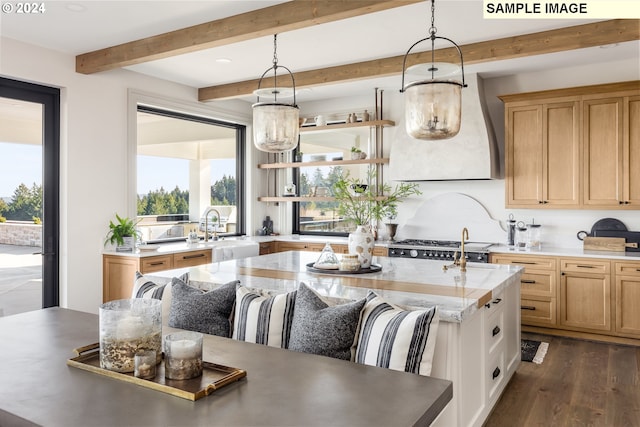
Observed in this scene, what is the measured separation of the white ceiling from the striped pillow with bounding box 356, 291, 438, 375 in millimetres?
2334

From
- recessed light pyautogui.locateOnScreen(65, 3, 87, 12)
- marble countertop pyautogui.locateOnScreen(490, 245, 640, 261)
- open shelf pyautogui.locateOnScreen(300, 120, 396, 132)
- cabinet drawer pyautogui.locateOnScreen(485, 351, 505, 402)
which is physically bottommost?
cabinet drawer pyautogui.locateOnScreen(485, 351, 505, 402)

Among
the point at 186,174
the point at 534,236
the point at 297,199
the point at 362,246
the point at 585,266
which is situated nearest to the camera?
the point at 362,246

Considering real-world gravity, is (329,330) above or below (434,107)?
below

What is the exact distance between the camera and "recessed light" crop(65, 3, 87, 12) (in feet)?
11.1

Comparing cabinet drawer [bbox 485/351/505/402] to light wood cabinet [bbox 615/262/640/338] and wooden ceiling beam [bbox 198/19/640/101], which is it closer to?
light wood cabinet [bbox 615/262/640/338]

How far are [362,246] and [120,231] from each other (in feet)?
8.88

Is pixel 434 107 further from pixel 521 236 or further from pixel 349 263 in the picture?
pixel 521 236

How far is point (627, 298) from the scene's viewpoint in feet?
14.4

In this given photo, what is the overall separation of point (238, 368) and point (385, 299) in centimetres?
100

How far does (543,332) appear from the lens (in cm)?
482

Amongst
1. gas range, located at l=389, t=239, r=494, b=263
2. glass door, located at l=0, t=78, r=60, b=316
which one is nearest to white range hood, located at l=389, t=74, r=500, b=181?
gas range, located at l=389, t=239, r=494, b=263

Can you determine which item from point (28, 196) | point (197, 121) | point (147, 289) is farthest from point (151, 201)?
point (147, 289)

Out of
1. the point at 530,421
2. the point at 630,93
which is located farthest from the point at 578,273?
the point at 530,421

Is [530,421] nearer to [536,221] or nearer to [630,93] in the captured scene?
[536,221]
